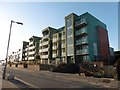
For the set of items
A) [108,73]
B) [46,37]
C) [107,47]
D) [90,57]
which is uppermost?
[46,37]

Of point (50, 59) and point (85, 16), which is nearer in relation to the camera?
point (85, 16)

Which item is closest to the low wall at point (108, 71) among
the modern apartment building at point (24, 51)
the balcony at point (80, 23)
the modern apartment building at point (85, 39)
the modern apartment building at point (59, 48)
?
the modern apartment building at point (85, 39)

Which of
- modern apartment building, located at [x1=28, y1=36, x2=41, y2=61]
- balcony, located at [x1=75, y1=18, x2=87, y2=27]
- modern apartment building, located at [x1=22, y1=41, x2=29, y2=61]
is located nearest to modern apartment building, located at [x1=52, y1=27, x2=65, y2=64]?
balcony, located at [x1=75, y1=18, x2=87, y2=27]

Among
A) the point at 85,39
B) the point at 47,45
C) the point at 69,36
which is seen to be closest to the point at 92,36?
the point at 85,39

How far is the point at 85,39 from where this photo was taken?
4675 cm

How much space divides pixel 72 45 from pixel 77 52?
3.15m

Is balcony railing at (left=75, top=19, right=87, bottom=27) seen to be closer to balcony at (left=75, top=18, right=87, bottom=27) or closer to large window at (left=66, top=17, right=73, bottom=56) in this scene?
balcony at (left=75, top=18, right=87, bottom=27)

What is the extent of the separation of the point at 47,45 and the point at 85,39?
27987mm

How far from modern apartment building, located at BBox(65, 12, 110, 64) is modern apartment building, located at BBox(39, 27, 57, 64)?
16.2m

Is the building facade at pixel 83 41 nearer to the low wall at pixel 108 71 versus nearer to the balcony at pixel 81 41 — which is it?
the balcony at pixel 81 41

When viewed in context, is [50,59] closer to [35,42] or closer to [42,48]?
[42,48]

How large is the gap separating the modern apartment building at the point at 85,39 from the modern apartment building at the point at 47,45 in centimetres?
1621

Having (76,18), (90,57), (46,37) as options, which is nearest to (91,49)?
(90,57)

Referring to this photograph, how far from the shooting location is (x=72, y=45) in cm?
5066
